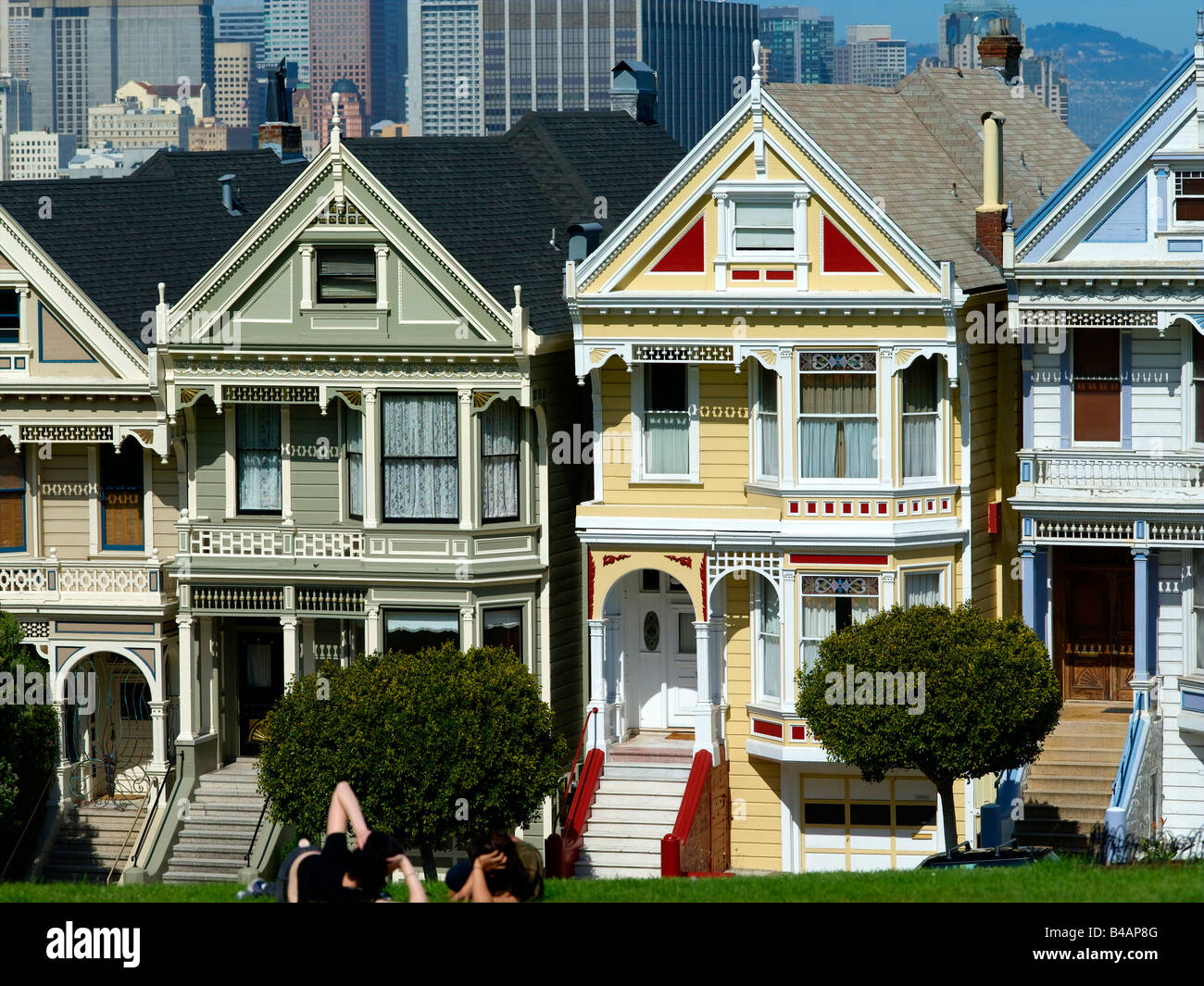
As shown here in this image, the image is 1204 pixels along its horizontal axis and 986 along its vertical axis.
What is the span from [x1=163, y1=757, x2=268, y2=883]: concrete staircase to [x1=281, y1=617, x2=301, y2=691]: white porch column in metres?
2.16

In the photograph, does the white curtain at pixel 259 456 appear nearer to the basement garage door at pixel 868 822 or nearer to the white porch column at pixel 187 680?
the white porch column at pixel 187 680

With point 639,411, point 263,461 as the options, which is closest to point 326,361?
point 263,461

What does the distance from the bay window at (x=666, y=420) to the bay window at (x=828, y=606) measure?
2.92m

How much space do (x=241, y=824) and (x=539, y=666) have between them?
226 inches

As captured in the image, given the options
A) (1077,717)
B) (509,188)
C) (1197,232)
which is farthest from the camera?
(509,188)

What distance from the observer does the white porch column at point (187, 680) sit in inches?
1602

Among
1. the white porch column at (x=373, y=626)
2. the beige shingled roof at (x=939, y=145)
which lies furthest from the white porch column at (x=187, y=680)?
the beige shingled roof at (x=939, y=145)

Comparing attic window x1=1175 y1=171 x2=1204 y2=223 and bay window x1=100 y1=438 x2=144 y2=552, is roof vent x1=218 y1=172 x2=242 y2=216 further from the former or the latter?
attic window x1=1175 y1=171 x2=1204 y2=223

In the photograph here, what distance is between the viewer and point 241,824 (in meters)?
40.4

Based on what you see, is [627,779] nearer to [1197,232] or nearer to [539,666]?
[539,666]

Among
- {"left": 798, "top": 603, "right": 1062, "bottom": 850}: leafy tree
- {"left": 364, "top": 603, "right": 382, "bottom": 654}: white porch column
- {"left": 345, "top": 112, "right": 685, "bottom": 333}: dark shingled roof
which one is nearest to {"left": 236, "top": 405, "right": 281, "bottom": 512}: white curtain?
{"left": 364, "top": 603, "right": 382, "bottom": 654}: white porch column

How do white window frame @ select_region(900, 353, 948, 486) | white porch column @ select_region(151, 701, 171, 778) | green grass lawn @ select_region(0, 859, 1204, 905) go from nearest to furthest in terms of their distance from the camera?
green grass lawn @ select_region(0, 859, 1204, 905) → white window frame @ select_region(900, 353, 948, 486) → white porch column @ select_region(151, 701, 171, 778)

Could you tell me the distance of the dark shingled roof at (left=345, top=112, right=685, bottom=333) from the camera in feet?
131

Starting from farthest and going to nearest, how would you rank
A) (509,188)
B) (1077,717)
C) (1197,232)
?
(509,188) → (1077,717) → (1197,232)
